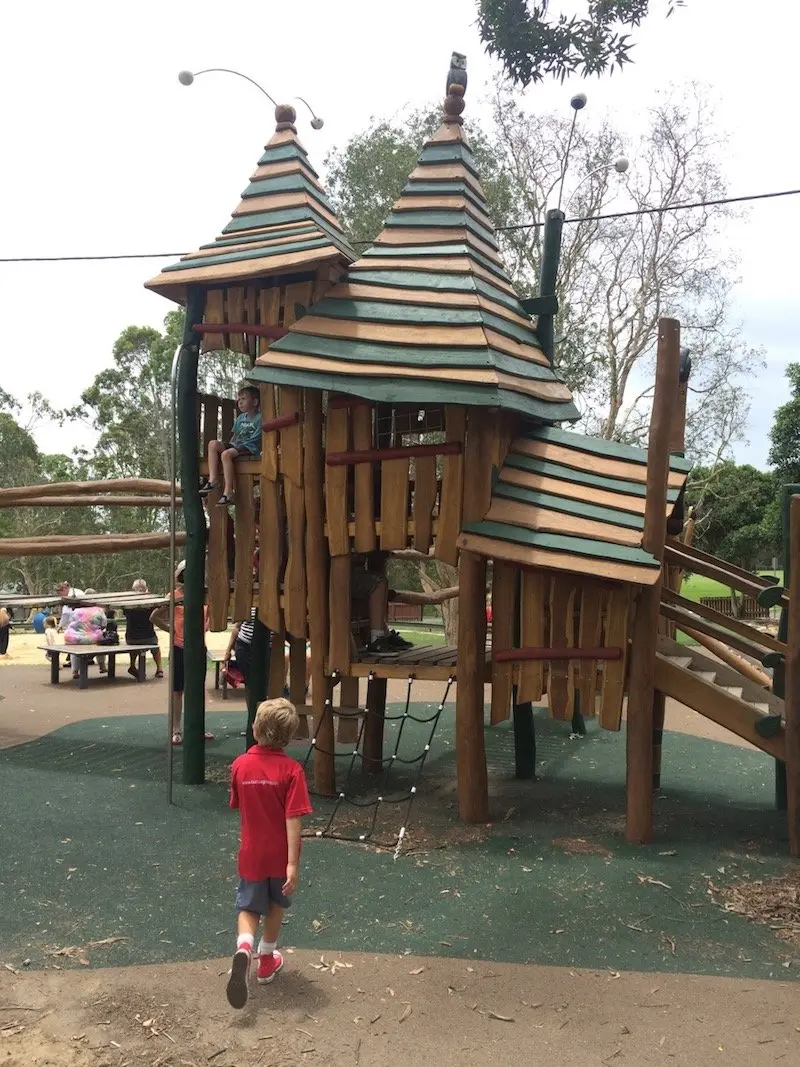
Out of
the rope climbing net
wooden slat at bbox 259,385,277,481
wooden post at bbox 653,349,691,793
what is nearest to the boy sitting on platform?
wooden slat at bbox 259,385,277,481

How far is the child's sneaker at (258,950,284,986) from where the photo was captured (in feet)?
12.4

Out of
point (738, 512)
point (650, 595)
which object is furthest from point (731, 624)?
point (738, 512)

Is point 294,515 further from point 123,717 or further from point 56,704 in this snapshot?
point 56,704

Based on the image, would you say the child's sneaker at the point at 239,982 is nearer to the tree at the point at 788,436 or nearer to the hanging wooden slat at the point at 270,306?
Answer: the hanging wooden slat at the point at 270,306

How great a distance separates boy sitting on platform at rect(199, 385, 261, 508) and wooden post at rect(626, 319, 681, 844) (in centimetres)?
313

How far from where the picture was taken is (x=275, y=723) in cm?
369

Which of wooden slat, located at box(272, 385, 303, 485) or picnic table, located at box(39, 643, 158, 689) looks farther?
picnic table, located at box(39, 643, 158, 689)

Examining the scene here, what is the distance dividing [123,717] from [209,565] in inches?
181

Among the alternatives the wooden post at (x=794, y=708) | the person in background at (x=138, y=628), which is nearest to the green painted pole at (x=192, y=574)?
the wooden post at (x=794, y=708)

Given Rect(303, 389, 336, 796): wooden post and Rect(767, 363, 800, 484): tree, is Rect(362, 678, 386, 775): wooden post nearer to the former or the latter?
Rect(303, 389, 336, 796): wooden post

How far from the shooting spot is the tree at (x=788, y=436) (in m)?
24.4

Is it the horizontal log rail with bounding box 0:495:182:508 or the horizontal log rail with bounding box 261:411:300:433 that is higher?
the horizontal log rail with bounding box 261:411:300:433

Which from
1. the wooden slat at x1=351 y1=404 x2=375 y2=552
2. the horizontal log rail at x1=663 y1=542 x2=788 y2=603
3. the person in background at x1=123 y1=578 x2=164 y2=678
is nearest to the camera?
the wooden slat at x1=351 y1=404 x2=375 y2=552

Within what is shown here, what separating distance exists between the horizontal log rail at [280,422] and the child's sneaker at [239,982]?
409 cm
